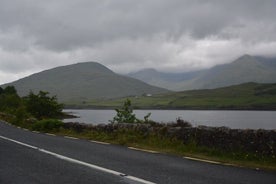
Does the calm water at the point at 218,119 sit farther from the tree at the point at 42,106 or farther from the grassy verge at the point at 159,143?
the grassy verge at the point at 159,143

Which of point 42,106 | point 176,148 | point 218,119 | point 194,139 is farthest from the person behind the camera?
point 218,119

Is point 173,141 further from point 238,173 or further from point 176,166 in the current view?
point 238,173

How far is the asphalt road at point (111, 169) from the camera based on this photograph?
9.07 m

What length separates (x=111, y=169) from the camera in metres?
10.5

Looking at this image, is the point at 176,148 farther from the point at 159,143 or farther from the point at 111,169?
the point at 111,169

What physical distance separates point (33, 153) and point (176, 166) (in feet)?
17.2

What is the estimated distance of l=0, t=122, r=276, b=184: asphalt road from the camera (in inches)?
357

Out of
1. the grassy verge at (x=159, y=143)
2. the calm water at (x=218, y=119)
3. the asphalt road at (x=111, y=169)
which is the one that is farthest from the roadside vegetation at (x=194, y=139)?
the calm water at (x=218, y=119)

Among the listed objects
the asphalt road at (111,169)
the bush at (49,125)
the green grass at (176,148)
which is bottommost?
the asphalt road at (111,169)

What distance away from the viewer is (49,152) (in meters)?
14.1

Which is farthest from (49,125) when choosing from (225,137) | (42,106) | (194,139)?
(42,106)

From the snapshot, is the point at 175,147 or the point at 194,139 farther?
the point at 175,147

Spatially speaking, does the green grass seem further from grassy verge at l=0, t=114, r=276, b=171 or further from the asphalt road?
the asphalt road

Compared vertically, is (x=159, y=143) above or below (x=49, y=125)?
below
